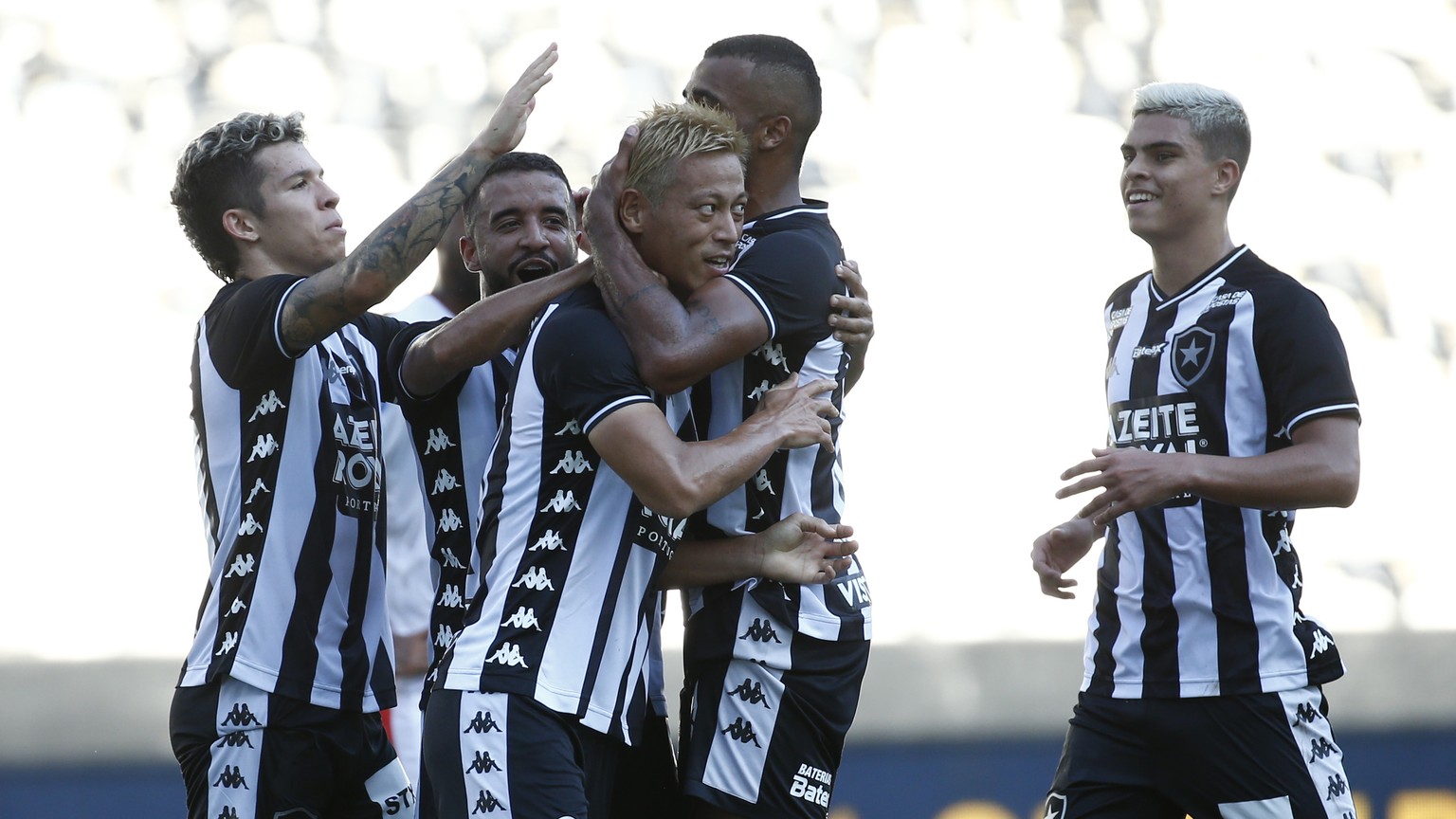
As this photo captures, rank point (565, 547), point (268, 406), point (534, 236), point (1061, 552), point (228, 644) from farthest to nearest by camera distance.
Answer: point (1061, 552)
point (534, 236)
point (268, 406)
point (228, 644)
point (565, 547)

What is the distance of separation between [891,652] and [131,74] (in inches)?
163

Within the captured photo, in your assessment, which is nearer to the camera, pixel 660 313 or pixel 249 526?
pixel 660 313

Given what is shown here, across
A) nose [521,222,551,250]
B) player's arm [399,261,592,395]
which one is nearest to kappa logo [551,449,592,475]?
player's arm [399,261,592,395]

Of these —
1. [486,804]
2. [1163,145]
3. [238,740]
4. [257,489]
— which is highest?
[1163,145]

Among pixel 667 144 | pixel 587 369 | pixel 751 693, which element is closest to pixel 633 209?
pixel 667 144

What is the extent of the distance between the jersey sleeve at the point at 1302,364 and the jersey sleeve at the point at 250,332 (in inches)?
80.4

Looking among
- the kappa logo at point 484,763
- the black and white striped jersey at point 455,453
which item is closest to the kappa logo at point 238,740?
the black and white striped jersey at point 455,453

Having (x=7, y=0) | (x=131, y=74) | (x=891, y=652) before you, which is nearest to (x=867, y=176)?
(x=891, y=652)

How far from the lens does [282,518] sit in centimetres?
322

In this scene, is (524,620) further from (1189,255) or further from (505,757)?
(1189,255)

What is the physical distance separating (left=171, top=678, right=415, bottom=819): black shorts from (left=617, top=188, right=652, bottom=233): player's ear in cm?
116

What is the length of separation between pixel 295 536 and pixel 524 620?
728 mm

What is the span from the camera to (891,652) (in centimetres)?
646

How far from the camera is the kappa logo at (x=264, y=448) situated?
3240 mm
